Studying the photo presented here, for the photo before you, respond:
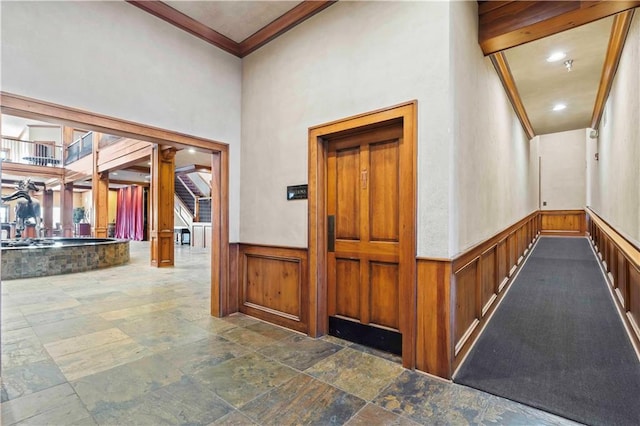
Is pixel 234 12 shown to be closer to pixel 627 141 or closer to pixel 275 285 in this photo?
pixel 275 285

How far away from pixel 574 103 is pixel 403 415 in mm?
6972

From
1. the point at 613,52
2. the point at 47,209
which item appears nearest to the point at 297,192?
the point at 613,52

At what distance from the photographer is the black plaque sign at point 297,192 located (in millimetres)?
3135

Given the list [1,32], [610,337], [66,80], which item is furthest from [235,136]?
[610,337]

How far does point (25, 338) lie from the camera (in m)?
3.04

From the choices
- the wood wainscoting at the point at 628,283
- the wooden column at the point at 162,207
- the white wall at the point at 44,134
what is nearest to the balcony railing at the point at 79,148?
the white wall at the point at 44,134

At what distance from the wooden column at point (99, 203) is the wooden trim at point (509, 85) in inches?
442

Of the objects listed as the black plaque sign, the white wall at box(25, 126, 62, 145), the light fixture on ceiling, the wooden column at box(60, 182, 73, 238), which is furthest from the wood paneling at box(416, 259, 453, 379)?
the white wall at box(25, 126, 62, 145)

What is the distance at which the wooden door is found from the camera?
2.70 m

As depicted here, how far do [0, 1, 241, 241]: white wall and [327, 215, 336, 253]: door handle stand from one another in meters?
1.26

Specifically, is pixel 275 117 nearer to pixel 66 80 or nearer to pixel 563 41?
pixel 66 80

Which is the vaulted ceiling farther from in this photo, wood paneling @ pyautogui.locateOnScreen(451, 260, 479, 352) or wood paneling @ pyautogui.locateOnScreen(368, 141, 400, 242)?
wood paneling @ pyautogui.locateOnScreen(451, 260, 479, 352)

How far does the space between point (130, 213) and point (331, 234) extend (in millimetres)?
16181

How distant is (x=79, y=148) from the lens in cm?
1129
